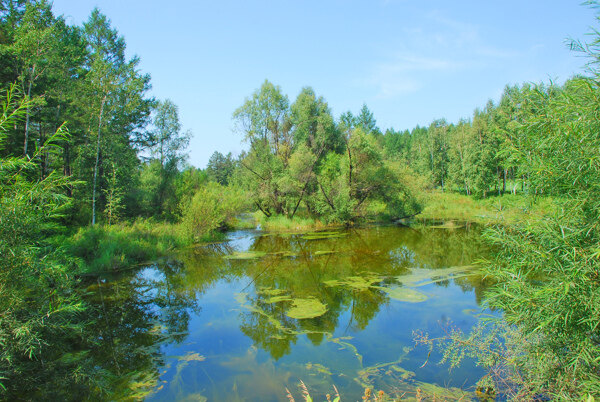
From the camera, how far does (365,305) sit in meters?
7.72

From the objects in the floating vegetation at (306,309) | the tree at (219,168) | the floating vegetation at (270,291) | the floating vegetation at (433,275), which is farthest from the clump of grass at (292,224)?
the tree at (219,168)

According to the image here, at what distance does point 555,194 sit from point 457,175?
3562 cm

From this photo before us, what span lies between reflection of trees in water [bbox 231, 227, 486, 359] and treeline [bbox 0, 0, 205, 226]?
5495 mm

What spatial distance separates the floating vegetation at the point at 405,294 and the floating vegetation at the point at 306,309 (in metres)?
1.91

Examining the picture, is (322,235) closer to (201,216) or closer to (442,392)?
(201,216)

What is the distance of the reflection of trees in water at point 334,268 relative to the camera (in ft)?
21.9

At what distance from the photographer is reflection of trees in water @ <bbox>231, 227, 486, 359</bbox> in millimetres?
6688

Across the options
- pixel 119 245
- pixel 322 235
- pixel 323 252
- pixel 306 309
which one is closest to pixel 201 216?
pixel 119 245

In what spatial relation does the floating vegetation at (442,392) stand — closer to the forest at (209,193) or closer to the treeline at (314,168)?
the forest at (209,193)

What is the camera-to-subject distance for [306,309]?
7520mm

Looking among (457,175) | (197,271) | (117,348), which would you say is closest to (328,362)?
(117,348)

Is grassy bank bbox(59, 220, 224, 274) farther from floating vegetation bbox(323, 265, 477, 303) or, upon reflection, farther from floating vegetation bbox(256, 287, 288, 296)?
floating vegetation bbox(323, 265, 477, 303)

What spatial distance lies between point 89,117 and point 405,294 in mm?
16123

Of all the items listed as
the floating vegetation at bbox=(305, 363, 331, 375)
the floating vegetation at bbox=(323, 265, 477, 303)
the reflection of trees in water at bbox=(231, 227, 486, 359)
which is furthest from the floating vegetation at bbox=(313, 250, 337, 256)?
the floating vegetation at bbox=(305, 363, 331, 375)
